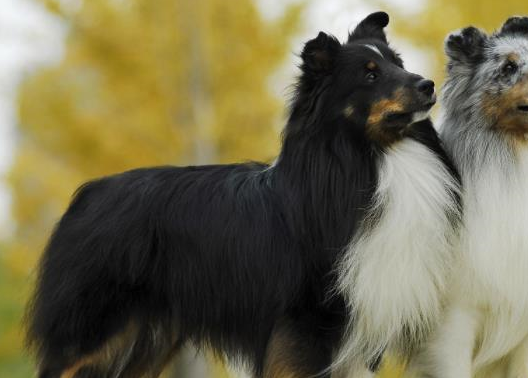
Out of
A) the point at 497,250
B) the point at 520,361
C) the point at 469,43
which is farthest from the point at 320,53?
the point at 520,361

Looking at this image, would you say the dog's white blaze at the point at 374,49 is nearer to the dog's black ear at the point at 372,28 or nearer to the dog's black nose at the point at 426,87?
the dog's black ear at the point at 372,28

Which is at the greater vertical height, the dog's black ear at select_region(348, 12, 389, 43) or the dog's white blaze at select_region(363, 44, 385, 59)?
the dog's black ear at select_region(348, 12, 389, 43)

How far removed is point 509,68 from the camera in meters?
5.68

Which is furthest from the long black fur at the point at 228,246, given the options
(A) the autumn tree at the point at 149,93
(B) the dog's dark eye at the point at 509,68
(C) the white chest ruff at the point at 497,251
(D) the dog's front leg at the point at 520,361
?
(A) the autumn tree at the point at 149,93

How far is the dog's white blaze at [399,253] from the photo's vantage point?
5473 millimetres

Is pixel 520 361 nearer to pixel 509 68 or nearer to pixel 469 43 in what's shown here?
pixel 509 68

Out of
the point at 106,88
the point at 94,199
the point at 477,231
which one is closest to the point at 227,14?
the point at 106,88

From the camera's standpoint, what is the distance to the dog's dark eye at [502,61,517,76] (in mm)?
5664

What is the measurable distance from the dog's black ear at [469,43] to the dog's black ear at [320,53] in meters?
0.80

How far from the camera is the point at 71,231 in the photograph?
6066 millimetres

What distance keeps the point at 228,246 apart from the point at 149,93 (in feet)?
19.0

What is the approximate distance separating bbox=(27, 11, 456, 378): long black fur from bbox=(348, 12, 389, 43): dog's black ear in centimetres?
2

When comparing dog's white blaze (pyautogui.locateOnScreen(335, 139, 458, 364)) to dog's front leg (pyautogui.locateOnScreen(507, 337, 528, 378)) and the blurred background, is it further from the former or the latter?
the blurred background

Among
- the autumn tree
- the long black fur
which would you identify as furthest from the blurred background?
the long black fur
